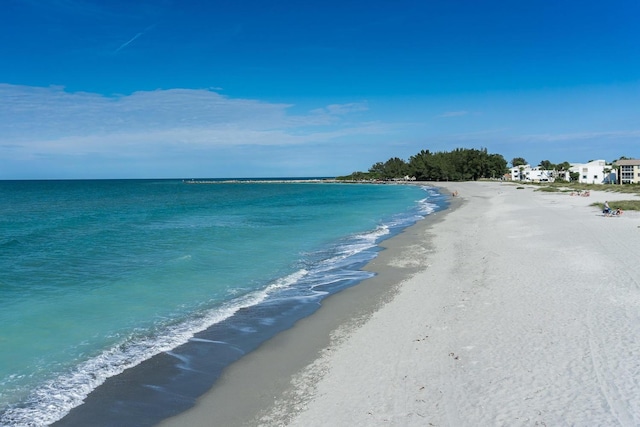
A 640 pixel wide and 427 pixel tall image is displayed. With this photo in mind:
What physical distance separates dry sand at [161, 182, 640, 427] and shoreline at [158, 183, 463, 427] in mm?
32

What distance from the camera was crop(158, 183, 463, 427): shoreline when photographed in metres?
6.68

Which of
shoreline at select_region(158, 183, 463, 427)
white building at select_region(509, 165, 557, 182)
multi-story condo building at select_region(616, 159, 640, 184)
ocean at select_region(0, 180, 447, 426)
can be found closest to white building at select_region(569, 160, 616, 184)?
multi-story condo building at select_region(616, 159, 640, 184)

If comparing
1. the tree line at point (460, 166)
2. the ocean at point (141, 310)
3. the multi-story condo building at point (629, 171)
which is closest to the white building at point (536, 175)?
the tree line at point (460, 166)

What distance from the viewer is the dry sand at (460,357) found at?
622 centimetres

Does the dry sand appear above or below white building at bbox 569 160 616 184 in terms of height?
below

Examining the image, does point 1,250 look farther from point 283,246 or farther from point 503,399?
point 503,399

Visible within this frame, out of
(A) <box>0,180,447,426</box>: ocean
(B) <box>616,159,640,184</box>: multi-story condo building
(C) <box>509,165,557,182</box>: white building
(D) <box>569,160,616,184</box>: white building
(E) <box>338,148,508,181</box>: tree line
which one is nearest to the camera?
(A) <box>0,180,447,426</box>: ocean

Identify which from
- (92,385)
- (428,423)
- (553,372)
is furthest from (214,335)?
(553,372)

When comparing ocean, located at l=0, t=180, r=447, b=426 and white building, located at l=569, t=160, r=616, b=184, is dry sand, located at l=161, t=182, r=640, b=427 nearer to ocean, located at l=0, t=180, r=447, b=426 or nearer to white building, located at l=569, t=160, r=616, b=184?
ocean, located at l=0, t=180, r=447, b=426

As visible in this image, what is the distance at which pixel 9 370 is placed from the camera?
8.45 m

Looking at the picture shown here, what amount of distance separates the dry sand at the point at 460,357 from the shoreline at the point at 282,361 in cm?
3

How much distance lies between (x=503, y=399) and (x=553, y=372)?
1350 mm

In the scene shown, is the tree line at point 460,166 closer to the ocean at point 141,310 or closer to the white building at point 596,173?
the white building at point 596,173

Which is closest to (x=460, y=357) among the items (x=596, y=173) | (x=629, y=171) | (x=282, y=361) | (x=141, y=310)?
(x=282, y=361)
